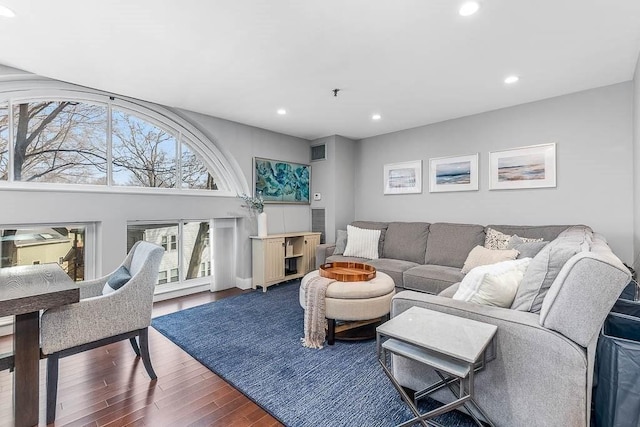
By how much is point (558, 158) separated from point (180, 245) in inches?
188

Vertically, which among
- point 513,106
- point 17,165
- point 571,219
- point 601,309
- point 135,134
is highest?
point 513,106

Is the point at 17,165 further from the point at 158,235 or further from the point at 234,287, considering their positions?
the point at 234,287

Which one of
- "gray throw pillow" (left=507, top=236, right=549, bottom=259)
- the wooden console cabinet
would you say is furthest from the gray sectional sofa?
the wooden console cabinet

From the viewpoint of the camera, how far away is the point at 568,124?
10.9 feet

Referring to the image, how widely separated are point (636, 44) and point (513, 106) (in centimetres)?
134

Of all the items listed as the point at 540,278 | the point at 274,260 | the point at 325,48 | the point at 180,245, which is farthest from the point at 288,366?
the point at 180,245

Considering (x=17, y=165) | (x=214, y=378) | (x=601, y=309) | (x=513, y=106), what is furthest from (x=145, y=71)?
(x=513, y=106)

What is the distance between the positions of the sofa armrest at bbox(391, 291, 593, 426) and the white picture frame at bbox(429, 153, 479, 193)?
277 cm

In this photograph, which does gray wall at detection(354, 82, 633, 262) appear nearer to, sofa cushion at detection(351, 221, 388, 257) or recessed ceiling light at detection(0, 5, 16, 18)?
sofa cushion at detection(351, 221, 388, 257)

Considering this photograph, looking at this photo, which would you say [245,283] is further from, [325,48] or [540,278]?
[540,278]

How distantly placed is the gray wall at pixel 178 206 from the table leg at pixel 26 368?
168 cm

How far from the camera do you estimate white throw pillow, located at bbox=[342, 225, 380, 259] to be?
4.29 meters

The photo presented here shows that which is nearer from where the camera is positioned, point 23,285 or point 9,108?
point 23,285

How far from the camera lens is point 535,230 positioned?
335cm
